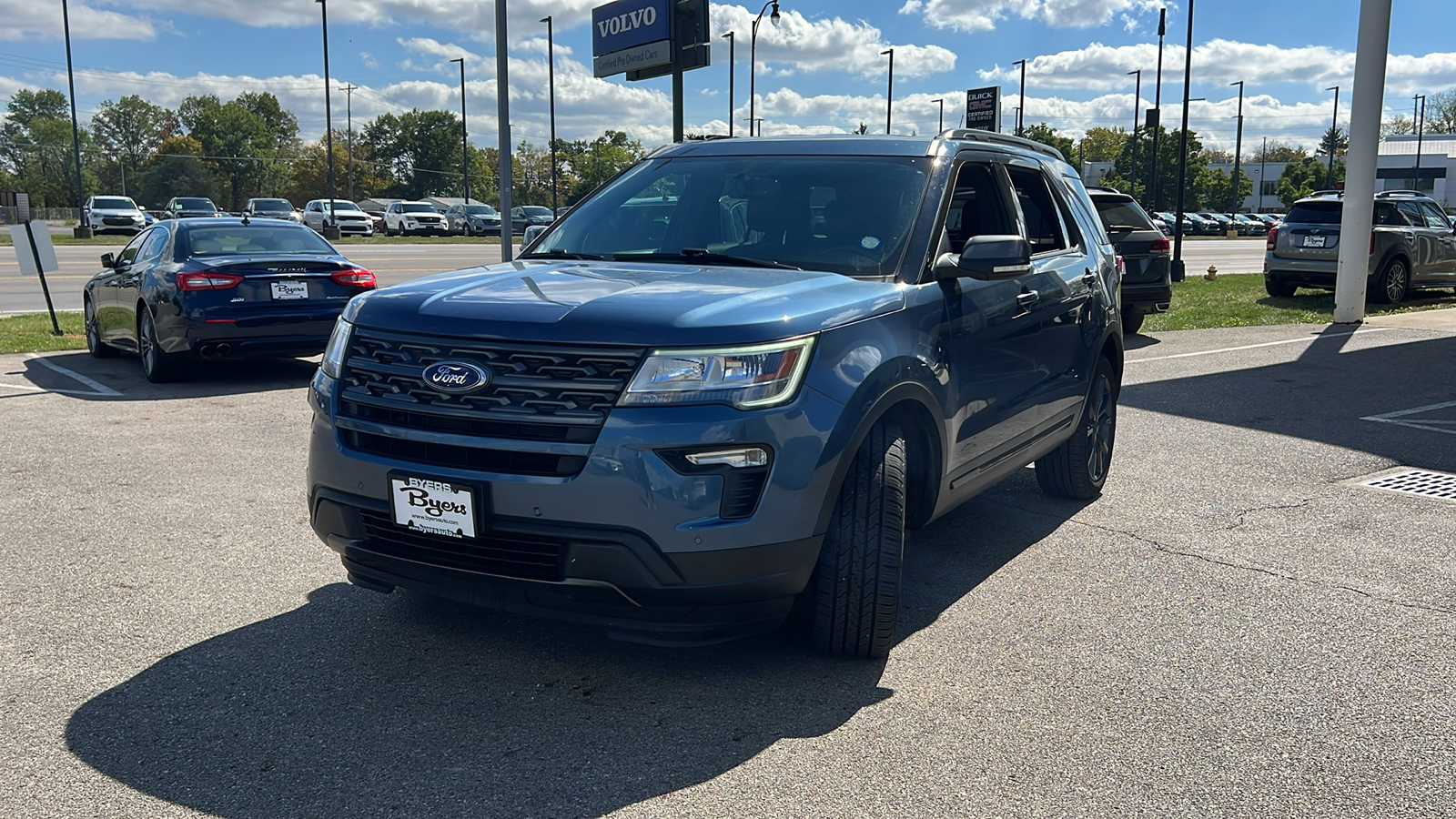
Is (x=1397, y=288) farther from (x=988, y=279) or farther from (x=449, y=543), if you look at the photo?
(x=449, y=543)

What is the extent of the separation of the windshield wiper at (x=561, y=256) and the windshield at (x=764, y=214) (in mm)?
25

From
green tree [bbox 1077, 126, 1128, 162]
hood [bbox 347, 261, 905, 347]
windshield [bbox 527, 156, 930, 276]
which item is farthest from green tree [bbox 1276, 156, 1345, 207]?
hood [bbox 347, 261, 905, 347]

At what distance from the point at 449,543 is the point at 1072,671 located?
2.07m

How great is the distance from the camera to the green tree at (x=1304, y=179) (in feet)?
333

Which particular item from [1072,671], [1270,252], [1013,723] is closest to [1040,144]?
[1072,671]

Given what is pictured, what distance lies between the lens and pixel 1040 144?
6164mm

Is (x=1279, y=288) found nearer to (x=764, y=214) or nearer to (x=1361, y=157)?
(x=1361, y=157)

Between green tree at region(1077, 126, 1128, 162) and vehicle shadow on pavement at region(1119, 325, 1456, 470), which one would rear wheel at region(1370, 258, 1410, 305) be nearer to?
vehicle shadow on pavement at region(1119, 325, 1456, 470)

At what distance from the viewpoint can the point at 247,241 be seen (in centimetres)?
1096

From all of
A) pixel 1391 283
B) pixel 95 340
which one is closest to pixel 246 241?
pixel 95 340

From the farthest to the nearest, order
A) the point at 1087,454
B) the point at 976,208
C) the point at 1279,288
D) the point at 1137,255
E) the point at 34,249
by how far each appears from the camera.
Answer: the point at 1279,288 → the point at 34,249 → the point at 1137,255 → the point at 1087,454 → the point at 976,208

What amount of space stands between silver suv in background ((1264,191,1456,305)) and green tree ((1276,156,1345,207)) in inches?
3495

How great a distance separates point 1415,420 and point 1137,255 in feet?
18.1

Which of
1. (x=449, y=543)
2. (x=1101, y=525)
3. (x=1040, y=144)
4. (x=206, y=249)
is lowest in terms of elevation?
(x=1101, y=525)
